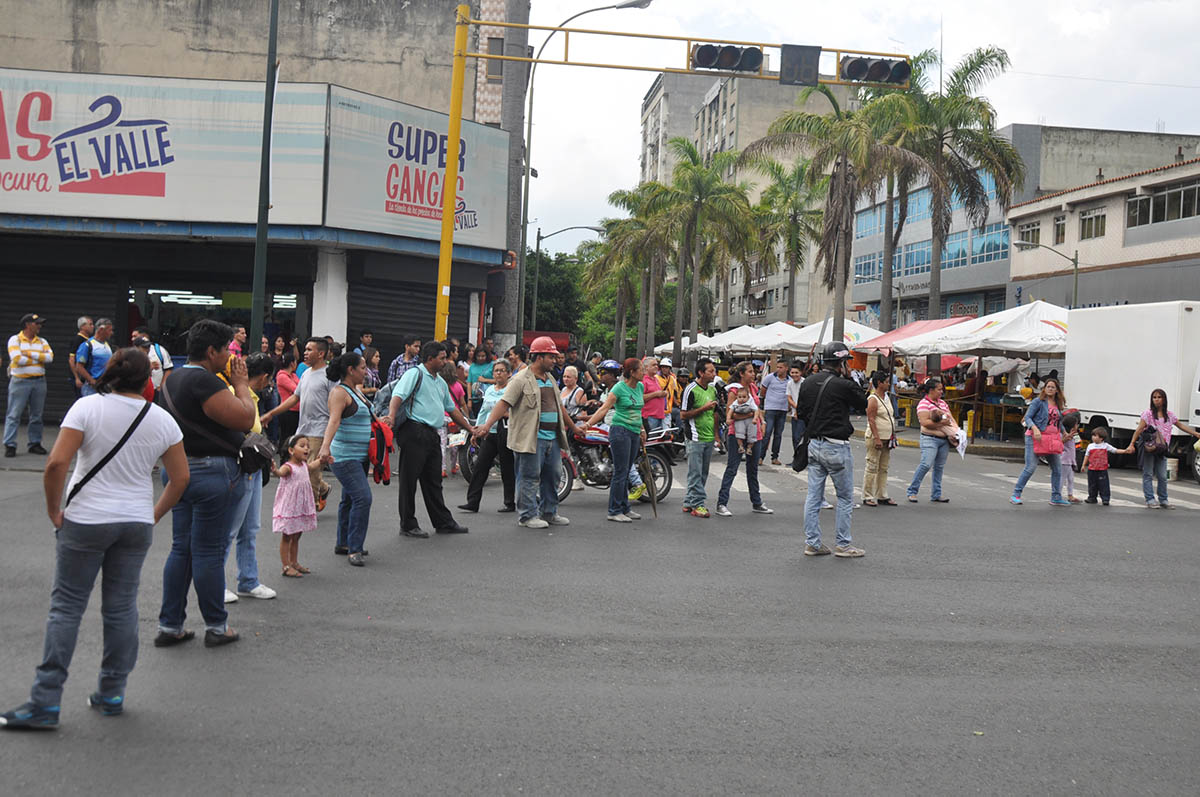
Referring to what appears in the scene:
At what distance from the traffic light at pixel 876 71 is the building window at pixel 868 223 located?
1957 inches

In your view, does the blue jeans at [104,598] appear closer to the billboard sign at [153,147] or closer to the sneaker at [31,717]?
the sneaker at [31,717]

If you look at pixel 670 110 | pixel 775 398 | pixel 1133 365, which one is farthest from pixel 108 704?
pixel 670 110

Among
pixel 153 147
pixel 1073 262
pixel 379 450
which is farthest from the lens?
pixel 1073 262

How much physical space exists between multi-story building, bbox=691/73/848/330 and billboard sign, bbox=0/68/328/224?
188ft

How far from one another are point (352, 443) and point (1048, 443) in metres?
9.99

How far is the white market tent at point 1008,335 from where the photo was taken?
24484mm

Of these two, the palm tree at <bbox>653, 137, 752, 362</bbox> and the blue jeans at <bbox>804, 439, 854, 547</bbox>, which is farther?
the palm tree at <bbox>653, 137, 752, 362</bbox>

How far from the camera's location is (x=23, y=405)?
1525cm

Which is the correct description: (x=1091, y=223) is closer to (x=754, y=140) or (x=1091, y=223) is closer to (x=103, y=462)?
(x=754, y=140)

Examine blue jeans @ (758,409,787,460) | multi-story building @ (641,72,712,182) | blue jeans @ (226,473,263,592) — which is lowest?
blue jeans @ (226,473,263,592)

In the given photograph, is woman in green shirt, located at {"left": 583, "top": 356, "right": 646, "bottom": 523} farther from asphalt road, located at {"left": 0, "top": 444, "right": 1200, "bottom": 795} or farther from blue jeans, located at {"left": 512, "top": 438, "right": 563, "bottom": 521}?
asphalt road, located at {"left": 0, "top": 444, "right": 1200, "bottom": 795}

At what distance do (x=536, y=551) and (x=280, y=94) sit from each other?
577 inches

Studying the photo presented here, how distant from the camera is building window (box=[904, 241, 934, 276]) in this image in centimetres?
5784

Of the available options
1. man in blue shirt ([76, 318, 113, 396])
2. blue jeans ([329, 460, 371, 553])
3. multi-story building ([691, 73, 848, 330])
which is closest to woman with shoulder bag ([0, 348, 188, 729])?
blue jeans ([329, 460, 371, 553])
